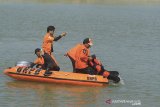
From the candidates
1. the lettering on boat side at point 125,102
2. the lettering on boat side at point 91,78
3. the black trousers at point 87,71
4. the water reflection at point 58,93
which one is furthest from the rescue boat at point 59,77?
the lettering on boat side at point 125,102

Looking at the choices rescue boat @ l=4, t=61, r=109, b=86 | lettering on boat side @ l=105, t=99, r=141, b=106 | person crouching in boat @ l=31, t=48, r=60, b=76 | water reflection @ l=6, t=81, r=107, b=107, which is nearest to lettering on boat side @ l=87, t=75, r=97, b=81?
rescue boat @ l=4, t=61, r=109, b=86

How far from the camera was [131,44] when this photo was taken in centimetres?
2747

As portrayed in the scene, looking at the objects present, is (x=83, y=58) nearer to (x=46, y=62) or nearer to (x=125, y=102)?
(x=46, y=62)

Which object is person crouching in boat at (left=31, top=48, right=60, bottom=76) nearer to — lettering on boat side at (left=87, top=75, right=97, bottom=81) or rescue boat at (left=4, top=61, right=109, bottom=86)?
rescue boat at (left=4, top=61, right=109, bottom=86)

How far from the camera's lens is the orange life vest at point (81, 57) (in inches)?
637

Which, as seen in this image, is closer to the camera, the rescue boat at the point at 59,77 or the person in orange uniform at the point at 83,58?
the rescue boat at the point at 59,77

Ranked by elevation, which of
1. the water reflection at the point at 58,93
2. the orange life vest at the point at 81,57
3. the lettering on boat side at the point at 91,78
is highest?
the orange life vest at the point at 81,57

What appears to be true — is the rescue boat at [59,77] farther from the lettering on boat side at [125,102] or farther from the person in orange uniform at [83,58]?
the lettering on boat side at [125,102]

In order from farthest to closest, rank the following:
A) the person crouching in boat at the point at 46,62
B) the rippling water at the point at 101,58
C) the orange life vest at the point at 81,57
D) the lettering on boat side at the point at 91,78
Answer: the person crouching in boat at the point at 46,62
the orange life vest at the point at 81,57
the lettering on boat side at the point at 91,78
the rippling water at the point at 101,58

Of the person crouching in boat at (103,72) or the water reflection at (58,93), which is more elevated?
the person crouching in boat at (103,72)

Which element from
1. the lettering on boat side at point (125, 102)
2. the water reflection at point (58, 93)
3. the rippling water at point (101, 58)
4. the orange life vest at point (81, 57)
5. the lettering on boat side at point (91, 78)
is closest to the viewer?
the water reflection at point (58, 93)

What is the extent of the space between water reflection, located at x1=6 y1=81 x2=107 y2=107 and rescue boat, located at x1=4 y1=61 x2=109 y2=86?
15 centimetres

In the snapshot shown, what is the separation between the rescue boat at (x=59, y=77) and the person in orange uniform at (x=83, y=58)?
0.33 m

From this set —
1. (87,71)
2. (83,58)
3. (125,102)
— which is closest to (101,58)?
(87,71)
